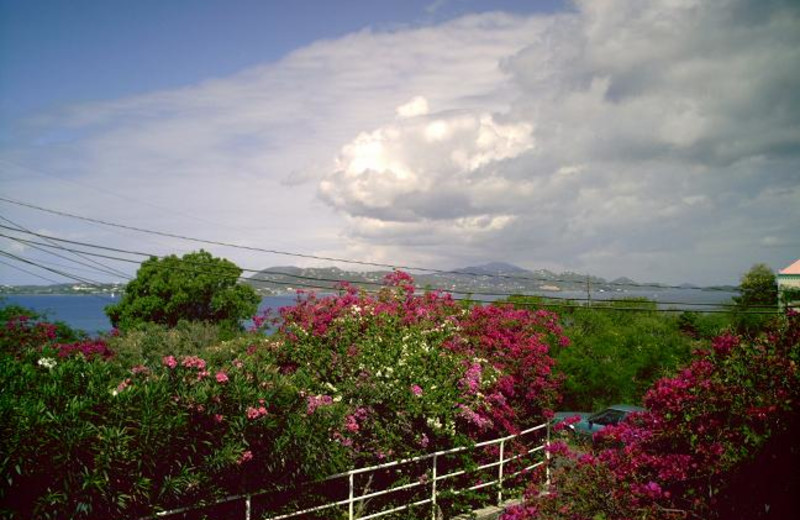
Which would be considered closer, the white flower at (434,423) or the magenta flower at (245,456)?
the magenta flower at (245,456)

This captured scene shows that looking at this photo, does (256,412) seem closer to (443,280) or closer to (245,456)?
(245,456)

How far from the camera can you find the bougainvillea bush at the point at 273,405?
17.0 ft

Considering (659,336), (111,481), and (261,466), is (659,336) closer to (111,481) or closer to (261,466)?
(261,466)

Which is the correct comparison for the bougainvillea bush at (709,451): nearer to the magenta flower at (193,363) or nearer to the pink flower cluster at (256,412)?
the pink flower cluster at (256,412)

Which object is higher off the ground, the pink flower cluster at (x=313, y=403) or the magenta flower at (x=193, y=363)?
the magenta flower at (x=193, y=363)

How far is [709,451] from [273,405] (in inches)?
184

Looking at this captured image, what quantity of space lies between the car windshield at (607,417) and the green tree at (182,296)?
27660mm

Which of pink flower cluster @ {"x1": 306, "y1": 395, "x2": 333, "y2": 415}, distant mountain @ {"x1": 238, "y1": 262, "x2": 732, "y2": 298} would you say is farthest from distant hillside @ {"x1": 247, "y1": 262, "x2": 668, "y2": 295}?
pink flower cluster @ {"x1": 306, "y1": 395, "x2": 333, "y2": 415}

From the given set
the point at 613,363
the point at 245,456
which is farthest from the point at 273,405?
the point at 613,363

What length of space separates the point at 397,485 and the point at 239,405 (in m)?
3.60

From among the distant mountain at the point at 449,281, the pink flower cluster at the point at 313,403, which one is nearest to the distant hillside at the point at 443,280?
the distant mountain at the point at 449,281

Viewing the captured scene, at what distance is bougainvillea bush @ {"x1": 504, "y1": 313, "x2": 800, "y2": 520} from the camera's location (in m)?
5.44

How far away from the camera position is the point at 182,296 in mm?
39688

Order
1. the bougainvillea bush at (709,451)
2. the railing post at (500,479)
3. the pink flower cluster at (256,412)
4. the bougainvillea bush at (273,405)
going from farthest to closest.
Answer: the railing post at (500,479) < the pink flower cluster at (256,412) < the bougainvillea bush at (709,451) < the bougainvillea bush at (273,405)
